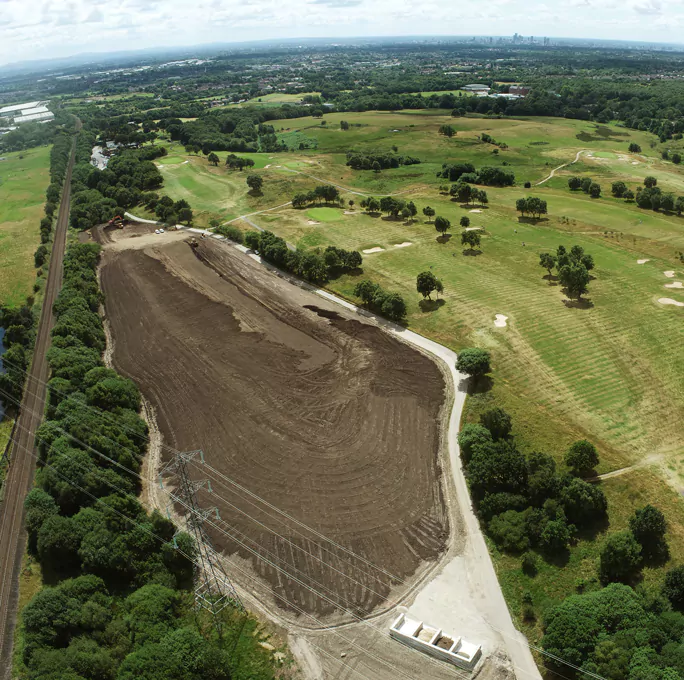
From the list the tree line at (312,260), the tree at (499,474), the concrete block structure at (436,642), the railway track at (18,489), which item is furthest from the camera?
the tree line at (312,260)

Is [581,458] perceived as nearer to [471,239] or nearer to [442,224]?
[471,239]

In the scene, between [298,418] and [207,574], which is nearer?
[207,574]

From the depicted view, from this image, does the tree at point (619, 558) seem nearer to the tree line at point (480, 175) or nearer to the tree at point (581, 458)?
the tree at point (581, 458)

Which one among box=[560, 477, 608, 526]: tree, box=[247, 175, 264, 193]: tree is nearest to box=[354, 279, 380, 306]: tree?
box=[560, 477, 608, 526]: tree

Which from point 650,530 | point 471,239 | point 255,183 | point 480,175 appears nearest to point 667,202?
point 480,175

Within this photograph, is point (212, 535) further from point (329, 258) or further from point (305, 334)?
point (329, 258)

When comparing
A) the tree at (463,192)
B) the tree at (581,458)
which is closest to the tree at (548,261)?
the tree at (463,192)
